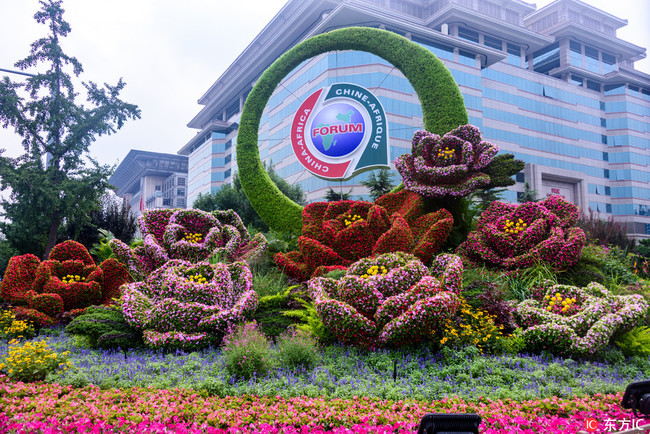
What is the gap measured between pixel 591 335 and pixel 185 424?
507 centimetres

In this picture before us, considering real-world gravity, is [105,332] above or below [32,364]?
above

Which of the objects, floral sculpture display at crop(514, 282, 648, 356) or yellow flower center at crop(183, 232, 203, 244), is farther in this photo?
yellow flower center at crop(183, 232, 203, 244)

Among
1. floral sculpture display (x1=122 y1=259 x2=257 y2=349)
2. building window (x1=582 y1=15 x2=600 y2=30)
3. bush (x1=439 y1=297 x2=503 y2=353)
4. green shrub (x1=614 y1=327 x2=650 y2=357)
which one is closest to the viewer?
bush (x1=439 y1=297 x2=503 y2=353)

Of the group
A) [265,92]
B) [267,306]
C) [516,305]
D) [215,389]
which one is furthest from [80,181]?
[516,305]

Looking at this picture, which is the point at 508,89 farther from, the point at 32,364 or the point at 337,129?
the point at 32,364

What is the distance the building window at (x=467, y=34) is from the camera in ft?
154

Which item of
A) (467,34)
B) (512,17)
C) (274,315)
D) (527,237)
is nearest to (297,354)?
(274,315)

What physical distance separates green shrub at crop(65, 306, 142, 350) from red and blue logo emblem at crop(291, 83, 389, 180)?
6.79m

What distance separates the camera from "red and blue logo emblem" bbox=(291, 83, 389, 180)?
12.2m

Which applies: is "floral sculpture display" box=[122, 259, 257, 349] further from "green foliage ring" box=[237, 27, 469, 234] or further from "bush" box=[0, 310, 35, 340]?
"green foliage ring" box=[237, 27, 469, 234]

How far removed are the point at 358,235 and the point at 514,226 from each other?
3.04 m

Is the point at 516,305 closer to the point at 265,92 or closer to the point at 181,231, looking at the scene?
the point at 181,231

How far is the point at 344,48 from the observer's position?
13180 mm

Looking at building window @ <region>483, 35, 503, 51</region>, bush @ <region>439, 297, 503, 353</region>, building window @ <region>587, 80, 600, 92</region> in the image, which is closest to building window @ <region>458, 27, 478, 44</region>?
building window @ <region>483, 35, 503, 51</region>
